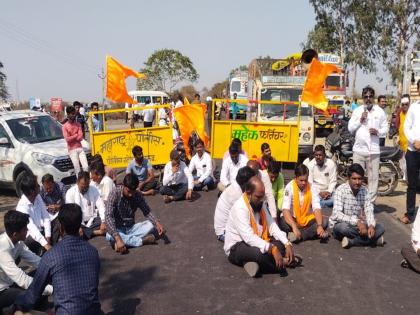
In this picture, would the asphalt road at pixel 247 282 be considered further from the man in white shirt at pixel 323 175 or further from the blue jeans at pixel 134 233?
the man in white shirt at pixel 323 175

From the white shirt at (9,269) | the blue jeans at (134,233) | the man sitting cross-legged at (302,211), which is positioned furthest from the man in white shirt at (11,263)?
the man sitting cross-legged at (302,211)

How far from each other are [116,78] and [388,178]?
637 centimetres

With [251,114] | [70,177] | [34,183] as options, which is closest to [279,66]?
[251,114]

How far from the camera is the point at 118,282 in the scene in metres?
5.15

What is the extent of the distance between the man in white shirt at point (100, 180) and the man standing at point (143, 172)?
1.66 metres

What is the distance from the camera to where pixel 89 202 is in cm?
680

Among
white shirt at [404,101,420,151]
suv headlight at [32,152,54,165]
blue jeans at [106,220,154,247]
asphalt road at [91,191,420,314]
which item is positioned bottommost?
asphalt road at [91,191,420,314]

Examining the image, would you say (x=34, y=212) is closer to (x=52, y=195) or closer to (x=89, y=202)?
(x=52, y=195)

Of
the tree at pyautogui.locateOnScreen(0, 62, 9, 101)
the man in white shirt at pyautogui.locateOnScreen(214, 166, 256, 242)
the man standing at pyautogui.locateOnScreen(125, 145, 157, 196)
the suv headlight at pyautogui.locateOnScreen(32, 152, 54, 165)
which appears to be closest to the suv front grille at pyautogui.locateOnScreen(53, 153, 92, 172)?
the suv headlight at pyautogui.locateOnScreen(32, 152, 54, 165)

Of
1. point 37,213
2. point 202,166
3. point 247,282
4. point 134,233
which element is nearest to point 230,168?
point 202,166

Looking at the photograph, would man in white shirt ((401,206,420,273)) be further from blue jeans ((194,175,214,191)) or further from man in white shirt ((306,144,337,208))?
blue jeans ((194,175,214,191))

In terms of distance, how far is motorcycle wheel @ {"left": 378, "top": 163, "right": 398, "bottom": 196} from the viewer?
9.45 metres

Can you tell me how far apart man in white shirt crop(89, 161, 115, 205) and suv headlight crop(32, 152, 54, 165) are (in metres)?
2.41

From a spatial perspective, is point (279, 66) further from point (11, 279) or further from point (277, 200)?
point (11, 279)
